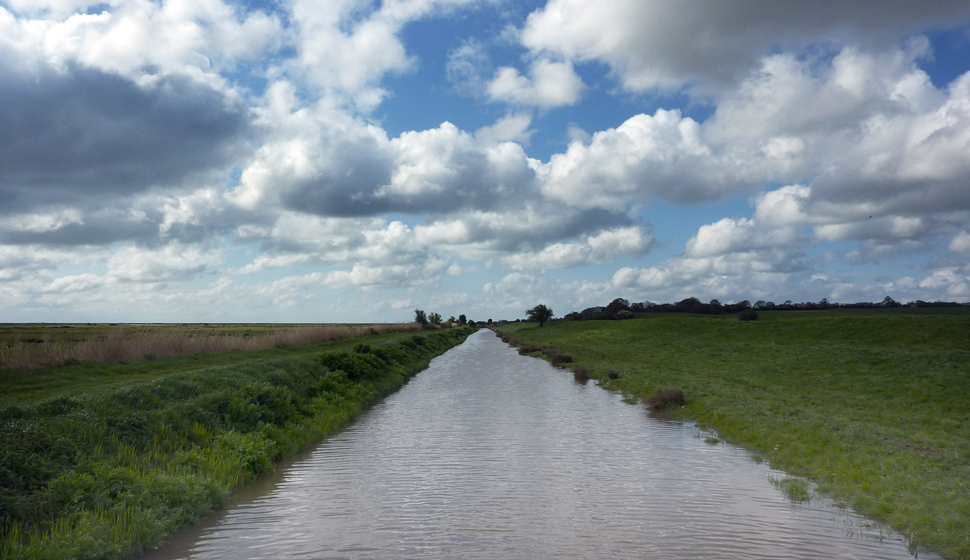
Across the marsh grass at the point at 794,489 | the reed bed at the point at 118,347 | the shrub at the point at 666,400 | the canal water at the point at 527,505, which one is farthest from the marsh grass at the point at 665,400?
the reed bed at the point at 118,347

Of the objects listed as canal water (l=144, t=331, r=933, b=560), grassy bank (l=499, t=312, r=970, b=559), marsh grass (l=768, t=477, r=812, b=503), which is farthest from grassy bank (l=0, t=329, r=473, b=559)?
grassy bank (l=499, t=312, r=970, b=559)

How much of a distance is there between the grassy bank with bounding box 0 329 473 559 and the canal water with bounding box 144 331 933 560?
0.64m

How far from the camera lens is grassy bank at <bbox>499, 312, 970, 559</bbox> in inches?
405

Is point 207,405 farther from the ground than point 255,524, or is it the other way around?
point 207,405

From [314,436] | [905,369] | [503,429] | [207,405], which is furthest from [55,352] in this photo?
[905,369]

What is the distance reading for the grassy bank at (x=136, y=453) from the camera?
8336 mm

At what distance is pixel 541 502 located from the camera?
35.3 ft

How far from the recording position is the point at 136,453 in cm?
1228

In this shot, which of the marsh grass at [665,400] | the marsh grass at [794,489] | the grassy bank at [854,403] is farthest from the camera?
the marsh grass at [665,400]

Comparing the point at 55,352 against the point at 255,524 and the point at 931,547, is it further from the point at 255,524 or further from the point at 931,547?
the point at 931,547

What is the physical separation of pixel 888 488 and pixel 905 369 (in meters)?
24.6

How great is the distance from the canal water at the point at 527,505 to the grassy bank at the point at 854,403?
834mm

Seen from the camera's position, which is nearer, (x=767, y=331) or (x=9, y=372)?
(x=9, y=372)

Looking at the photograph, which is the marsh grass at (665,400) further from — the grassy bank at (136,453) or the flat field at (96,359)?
the flat field at (96,359)
